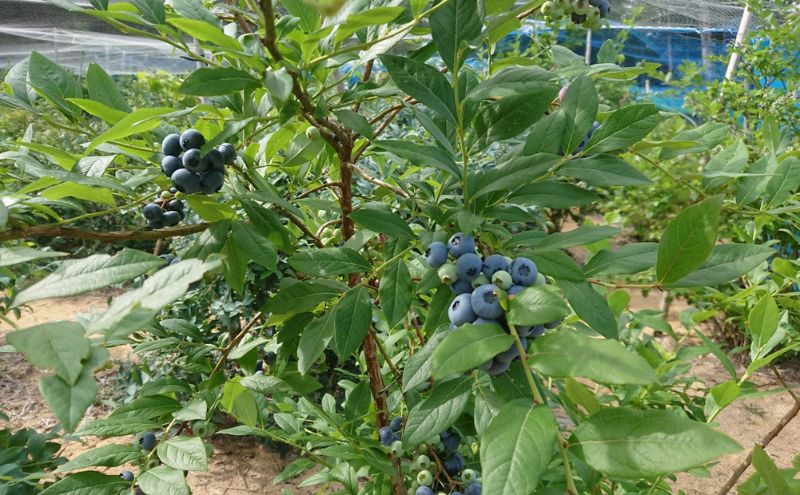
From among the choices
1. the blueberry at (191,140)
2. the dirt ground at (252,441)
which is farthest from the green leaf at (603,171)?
the dirt ground at (252,441)

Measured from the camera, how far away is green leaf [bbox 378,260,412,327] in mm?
645

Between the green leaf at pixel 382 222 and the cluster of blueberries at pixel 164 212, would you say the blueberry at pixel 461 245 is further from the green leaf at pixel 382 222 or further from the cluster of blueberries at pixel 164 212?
the cluster of blueberries at pixel 164 212

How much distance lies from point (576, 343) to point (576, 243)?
0.60 feet

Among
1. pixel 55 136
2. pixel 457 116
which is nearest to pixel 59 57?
pixel 55 136

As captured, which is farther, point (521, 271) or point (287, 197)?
point (287, 197)

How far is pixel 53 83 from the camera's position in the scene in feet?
2.29

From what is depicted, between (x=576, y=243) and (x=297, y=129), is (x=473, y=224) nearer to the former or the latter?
(x=576, y=243)

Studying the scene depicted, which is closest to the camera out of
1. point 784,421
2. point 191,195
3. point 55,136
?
point 191,195

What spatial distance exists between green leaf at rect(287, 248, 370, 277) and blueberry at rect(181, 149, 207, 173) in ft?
0.51

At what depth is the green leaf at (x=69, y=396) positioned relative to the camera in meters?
0.34

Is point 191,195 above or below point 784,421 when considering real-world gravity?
above

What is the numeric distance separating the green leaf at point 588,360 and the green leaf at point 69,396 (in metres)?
0.32

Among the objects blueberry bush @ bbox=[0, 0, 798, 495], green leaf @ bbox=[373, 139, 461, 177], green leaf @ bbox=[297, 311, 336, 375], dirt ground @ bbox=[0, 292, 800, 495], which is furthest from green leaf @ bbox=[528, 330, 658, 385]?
dirt ground @ bbox=[0, 292, 800, 495]

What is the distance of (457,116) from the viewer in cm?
58
